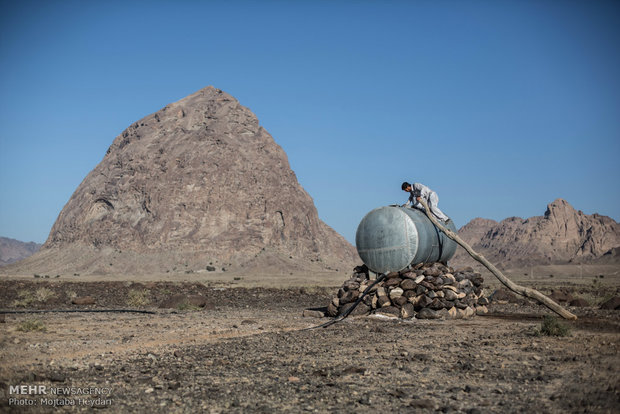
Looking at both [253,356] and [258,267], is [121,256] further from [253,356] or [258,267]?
[253,356]

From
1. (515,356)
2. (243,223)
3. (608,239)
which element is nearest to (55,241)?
(243,223)

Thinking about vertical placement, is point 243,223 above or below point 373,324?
above

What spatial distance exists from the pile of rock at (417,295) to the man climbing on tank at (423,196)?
154cm

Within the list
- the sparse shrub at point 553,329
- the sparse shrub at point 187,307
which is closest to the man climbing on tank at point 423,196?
the sparse shrub at point 553,329

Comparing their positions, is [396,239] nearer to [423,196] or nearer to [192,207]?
[423,196]

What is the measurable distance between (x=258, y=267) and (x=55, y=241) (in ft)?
118

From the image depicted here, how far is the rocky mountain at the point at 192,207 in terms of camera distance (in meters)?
76.1

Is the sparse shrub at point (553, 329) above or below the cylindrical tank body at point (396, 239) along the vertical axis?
below

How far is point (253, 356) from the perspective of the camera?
9.36 metres

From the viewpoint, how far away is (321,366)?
27.5ft

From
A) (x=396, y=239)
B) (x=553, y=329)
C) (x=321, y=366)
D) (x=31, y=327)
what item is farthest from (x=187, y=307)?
(x=553, y=329)

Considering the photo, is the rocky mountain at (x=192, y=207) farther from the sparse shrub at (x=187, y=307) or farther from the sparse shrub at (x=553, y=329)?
the sparse shrub at (x=553, y=329)

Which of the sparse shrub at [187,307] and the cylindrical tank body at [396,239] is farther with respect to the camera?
the sparse shrub at [187,307]

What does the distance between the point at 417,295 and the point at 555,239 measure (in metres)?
123
